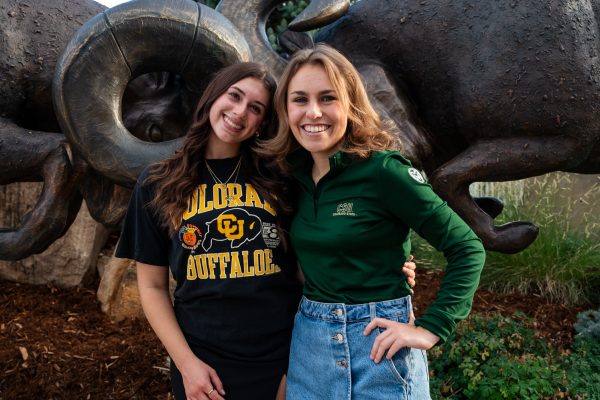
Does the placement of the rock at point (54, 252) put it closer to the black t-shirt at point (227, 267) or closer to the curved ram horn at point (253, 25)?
the curved ram horn at point (253, 25)

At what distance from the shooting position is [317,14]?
2504mm

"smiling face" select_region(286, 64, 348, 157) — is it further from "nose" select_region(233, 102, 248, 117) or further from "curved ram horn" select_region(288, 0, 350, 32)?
"curved ram horn" select_region(288, 0, 350, 32)

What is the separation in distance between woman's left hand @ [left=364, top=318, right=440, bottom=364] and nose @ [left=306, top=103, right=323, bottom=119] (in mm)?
589

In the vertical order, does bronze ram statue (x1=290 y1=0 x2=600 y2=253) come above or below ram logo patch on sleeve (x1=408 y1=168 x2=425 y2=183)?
above

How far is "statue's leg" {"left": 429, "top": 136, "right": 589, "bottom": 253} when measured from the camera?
2.61m

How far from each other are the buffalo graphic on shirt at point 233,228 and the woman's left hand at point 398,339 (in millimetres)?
530

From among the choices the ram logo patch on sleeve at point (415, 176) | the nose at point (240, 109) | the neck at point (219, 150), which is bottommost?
the ram logo patch on sleeve at point (415, 176)

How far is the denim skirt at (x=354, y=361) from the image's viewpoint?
1.47 metres

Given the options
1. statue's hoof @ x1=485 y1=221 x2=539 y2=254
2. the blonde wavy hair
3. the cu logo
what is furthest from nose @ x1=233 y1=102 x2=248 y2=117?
statue's hoof @ x1=485 y1=221 x2=539 y2=254

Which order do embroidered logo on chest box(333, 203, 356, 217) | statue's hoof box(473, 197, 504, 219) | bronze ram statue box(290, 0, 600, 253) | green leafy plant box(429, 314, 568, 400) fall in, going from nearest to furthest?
embroidered logo on chest box(333, 203, 356, 217), bronze ram statue box(290, 0, 600, 253), statue's hoof box(473, 197, 504, 219), green leafy plant box(429, 314, 568, 400)

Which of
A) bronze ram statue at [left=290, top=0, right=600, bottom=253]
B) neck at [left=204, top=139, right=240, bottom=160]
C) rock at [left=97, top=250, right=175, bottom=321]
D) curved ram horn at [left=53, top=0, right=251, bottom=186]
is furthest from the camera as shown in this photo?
rock at [left=97, top=250, right=175, bottom=321]

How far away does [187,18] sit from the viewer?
232cm

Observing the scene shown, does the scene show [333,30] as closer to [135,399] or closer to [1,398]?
[135,399]

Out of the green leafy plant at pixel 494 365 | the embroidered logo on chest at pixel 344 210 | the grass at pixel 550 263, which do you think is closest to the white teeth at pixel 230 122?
the embroidered logo on chest at pixel 344 210
